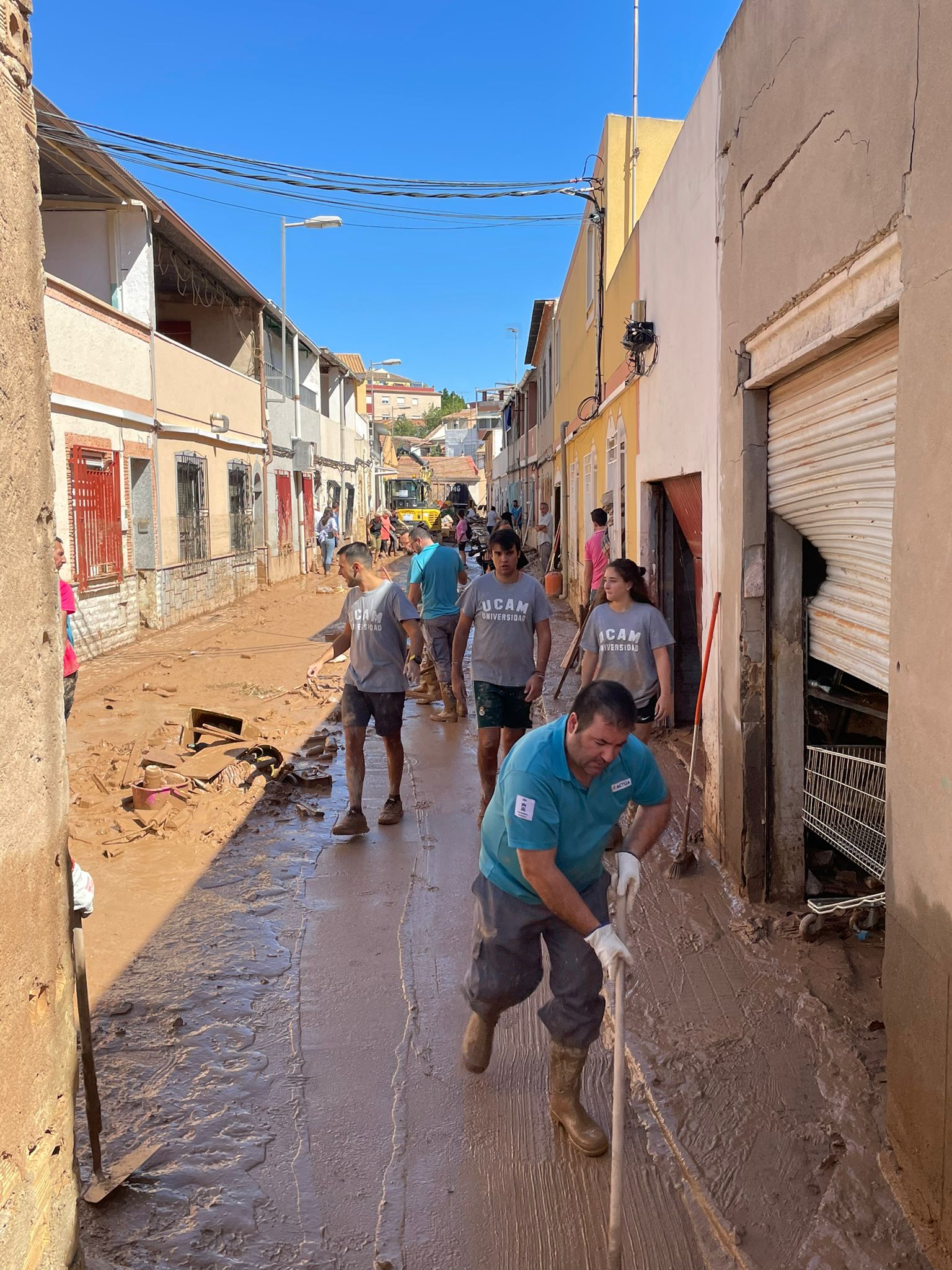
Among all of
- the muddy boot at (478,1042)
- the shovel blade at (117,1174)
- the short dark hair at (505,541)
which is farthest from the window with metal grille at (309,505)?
the shovel blade at (117,1174)

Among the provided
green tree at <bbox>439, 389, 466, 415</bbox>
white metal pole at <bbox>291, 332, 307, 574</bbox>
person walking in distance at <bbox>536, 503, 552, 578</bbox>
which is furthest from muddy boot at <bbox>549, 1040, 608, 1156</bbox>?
green tree at <bbox>439, 389, 466, 415</bbox>

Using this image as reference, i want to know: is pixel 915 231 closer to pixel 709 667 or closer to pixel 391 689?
pixel 709 667

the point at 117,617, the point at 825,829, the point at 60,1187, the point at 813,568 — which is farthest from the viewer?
→ the point at 117,617

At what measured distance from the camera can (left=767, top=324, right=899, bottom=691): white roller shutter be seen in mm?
3834

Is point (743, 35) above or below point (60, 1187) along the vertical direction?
above

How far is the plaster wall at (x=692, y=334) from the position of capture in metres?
6.02

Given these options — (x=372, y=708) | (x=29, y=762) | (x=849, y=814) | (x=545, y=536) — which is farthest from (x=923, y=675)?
(x=545, y=536)

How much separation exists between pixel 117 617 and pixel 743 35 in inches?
462

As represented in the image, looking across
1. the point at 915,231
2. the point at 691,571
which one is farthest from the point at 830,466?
the point at 691,571

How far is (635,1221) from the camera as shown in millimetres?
3025

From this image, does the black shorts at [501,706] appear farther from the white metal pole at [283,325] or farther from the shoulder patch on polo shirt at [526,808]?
the white metal pole at [283,325]

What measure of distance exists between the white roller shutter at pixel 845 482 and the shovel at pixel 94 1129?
2.96 m

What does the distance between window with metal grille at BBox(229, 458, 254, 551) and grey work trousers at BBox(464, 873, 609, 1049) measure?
18.5 meters

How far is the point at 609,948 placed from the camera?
297 centimetres
